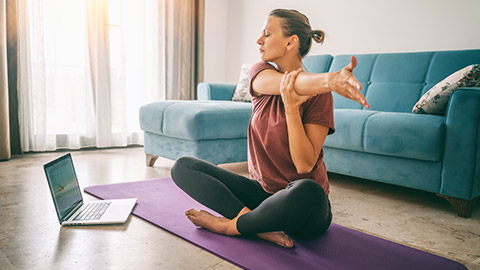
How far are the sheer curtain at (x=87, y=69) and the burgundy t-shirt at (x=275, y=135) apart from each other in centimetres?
251

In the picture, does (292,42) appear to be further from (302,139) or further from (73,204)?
(73,204)

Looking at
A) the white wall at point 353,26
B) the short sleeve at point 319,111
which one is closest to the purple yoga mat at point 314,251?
the short sleeve at point 319,111

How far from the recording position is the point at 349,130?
226 cm

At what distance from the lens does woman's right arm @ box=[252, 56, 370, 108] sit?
0.83 metres

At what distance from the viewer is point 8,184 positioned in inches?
85.7

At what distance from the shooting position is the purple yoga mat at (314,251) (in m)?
1.22

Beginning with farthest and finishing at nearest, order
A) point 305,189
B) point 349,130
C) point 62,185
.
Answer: point 349,130 < point 62,185 < point 305,189

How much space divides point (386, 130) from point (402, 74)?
0.83m

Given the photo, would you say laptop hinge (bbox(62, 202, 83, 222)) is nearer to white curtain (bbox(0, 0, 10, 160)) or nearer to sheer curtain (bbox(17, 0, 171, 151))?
white curtain (bbox(0, 0, 10, 160))

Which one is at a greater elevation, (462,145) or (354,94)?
(354,94)

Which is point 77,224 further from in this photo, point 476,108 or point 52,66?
point 52,66

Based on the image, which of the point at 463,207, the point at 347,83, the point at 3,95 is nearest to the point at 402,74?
the point at 463,207

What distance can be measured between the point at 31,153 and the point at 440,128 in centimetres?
305

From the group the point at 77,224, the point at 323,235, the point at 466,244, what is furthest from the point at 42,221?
the point at 466,244
